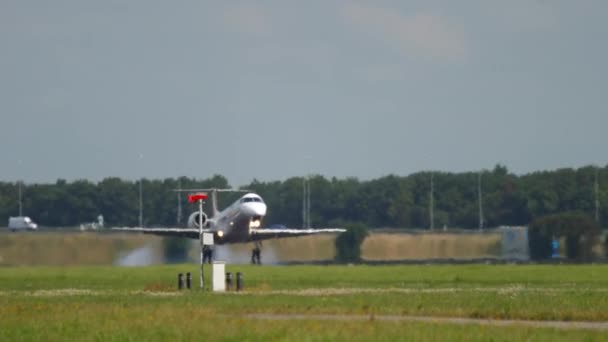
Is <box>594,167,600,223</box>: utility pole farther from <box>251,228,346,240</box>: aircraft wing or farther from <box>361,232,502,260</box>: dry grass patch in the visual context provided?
<box>251,228,346,240</box>: aircraft wing

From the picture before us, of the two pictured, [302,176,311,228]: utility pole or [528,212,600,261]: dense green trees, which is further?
[302,176,311,228]: utility pole

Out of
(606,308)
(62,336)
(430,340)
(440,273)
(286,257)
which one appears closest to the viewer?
(430,340)

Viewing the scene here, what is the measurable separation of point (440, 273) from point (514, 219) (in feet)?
174

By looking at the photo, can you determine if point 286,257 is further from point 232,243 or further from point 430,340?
point 430,340

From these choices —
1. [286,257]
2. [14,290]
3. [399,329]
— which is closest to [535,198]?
[286,257]

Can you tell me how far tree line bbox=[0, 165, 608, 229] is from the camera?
117 metres

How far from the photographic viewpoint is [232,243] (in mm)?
91125

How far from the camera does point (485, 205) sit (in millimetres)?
120625

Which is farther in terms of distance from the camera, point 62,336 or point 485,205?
point 485,205

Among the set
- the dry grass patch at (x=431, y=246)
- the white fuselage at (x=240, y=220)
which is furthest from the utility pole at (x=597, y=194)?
the white fuselage at (x=240, y=220)

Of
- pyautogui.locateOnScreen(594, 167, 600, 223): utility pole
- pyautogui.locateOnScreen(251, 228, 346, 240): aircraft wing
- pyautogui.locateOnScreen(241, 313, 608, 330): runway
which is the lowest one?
pyautogui.locateOnScreen(241, 313, 608, 330): runway

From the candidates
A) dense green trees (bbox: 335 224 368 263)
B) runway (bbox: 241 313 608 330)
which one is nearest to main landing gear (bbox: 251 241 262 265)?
dense green trees (bbox: 335 224 368 263)

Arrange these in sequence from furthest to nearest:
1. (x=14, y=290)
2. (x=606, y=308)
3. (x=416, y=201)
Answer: (x=416, y=201)
(x=14, y=290)
(x=606, y=308)

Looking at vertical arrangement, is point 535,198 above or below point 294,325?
above
